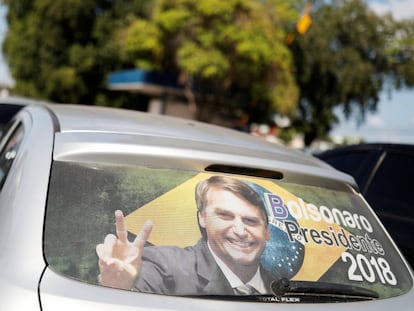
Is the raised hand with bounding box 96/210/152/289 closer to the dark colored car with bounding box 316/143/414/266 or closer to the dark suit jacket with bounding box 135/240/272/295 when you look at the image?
the dark suit jacket with bounding box 135/240/272/295

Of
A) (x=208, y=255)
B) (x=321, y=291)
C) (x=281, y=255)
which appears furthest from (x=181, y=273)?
(x=321, y=291)

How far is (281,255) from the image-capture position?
2.11 metres

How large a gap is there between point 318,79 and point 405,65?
465 cm

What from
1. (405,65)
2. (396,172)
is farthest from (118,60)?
(396,172)

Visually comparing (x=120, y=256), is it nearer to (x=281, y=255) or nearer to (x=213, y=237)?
(x=213, y=237)

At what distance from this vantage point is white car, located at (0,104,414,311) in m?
1.84

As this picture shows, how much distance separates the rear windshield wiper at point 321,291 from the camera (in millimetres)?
2008

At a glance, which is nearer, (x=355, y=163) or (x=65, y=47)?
(x=355, y=163)

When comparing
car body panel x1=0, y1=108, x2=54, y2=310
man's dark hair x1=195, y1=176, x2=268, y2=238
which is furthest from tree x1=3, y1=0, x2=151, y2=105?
man's dark hair x1=195, y1=176, x2=268, y2=238

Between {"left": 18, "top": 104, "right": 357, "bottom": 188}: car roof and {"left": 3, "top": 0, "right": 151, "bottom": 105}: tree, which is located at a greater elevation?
{"left": 18, "top": 104, "right": 357, "bottom": 188}: car roof

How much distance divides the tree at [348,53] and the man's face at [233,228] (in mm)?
32197

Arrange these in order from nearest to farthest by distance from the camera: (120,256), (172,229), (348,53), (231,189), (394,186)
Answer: (120,256) < (172,229) < (231,189) < (394,186) < (348,53)

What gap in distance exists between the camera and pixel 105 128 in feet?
8.07

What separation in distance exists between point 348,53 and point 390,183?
29.9m
